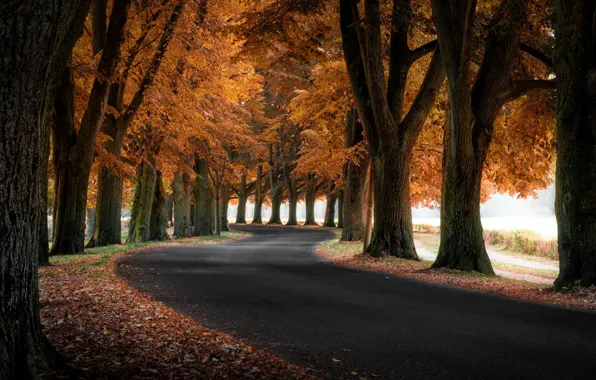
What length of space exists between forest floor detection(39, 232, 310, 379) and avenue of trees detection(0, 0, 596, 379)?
71cm

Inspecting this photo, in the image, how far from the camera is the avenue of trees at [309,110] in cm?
382

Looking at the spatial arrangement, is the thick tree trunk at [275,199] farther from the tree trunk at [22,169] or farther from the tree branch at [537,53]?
the tree trunk at [22,169]

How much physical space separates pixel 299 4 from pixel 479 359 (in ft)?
38.8

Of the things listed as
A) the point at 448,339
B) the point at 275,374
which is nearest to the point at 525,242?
the point at 448,339

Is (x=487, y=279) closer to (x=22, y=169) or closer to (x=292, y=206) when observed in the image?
(x=22, y=169)

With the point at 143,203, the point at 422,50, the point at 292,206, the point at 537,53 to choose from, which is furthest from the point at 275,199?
the point at 537,53

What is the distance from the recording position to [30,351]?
148 inches

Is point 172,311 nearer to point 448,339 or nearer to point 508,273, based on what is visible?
point 448,339

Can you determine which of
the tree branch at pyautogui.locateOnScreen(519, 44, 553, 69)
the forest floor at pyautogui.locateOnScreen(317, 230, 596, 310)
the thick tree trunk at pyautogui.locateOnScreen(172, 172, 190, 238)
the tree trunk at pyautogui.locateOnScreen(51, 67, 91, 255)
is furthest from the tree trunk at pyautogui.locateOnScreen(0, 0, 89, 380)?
the thick tree trunk at pyautogui.locateOnScreen(172, 172, 190, 238)

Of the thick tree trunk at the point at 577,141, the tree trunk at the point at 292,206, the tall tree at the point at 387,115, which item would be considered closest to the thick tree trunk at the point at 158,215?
the tall tree at the point at 387,115

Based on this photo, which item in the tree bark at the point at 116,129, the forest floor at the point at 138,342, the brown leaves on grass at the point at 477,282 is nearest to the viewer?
the forest floor at the point at 138,342

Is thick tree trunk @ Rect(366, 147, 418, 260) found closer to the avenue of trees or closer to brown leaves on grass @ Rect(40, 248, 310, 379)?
the avenue of trees

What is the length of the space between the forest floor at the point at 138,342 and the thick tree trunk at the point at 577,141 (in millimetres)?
7318

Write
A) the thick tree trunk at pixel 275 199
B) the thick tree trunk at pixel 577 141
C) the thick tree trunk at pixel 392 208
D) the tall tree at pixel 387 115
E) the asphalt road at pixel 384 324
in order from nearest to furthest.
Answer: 1. the asphalt road at pixel 384 324
2. the thick tree trunk at pixel 577 141
3. the tall tree at pixel 387 115
4. the thick tree trunk at pixel 392 208
5. the thick tree trunk at pixel 275 199
